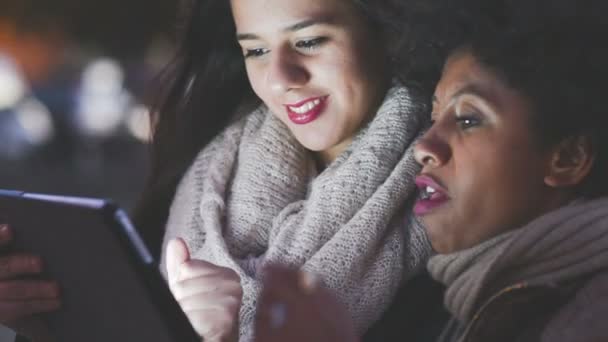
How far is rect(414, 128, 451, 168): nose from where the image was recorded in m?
1.24

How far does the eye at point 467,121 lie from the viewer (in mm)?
1219

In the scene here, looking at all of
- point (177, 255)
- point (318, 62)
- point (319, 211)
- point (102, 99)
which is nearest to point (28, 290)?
point (177, 255)

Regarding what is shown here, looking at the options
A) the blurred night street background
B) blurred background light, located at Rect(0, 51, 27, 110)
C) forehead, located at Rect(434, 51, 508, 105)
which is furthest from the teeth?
blurred background light, located at Rect(0, 51, 27, 110)

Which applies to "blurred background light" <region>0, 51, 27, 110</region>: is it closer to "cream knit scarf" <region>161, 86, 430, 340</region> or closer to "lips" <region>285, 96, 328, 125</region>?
"cream knit scarf" <region>161, 86, 430, 340</region>

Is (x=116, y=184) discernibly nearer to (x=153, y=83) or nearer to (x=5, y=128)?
(x=5, y=128)

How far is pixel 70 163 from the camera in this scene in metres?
8.49

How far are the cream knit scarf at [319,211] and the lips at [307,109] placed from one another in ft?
0.34

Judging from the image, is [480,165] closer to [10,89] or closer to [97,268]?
[97,268]

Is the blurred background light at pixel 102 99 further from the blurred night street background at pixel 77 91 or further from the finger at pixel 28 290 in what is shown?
the finger at pixel 28 290

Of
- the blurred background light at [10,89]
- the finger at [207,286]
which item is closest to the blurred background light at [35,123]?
the blurred background light at [10,89]

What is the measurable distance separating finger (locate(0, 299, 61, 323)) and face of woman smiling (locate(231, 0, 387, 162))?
56 centimetres

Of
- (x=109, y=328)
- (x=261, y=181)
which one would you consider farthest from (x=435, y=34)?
(x=109, y=328)

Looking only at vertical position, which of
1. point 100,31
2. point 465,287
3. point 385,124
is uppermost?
point 385,124

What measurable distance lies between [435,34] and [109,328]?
2.19ft
